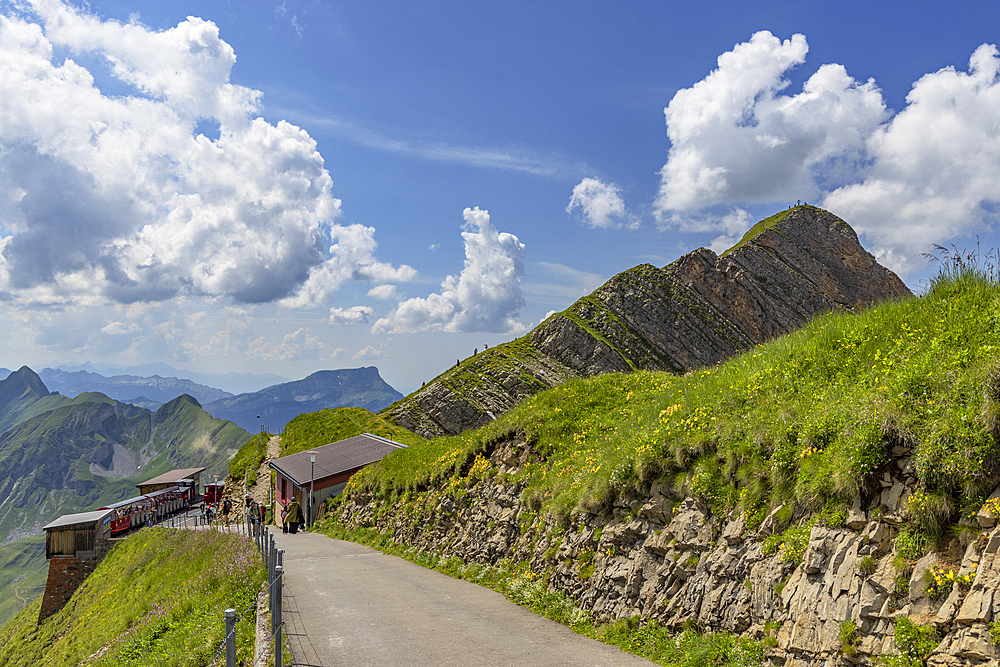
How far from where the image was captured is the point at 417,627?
425 inches

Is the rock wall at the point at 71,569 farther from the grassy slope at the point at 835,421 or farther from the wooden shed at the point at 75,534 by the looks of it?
the grassy slope at the point at 835,421

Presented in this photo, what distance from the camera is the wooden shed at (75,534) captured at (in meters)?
44.8

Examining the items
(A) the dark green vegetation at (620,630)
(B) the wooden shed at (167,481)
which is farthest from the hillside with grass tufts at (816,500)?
(B) the wooden shed at (167,481)

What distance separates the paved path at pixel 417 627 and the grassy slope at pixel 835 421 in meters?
2.91

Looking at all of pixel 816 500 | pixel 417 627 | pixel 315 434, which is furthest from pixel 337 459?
pixel 816 500

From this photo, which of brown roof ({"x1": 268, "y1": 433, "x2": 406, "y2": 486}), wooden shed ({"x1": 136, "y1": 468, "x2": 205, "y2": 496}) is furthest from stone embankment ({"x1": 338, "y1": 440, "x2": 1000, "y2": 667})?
wooden shed ({"x1": 136, "y1": 468, "x2": 205, "y2": 496})

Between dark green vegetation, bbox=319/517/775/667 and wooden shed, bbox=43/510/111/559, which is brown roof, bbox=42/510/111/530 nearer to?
wooden shed, bbox=43/510/111/559

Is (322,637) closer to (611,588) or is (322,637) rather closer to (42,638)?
(611,588)

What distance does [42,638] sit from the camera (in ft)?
123

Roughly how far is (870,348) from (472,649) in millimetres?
8326

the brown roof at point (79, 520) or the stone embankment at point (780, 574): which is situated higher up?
the stone embankment at point (780, 574)

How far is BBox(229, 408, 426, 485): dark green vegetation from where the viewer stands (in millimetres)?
69250

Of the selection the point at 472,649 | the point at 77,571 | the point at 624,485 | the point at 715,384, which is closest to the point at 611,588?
the point at 624,485

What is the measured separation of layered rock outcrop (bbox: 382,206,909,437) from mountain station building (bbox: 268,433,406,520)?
45.8m
